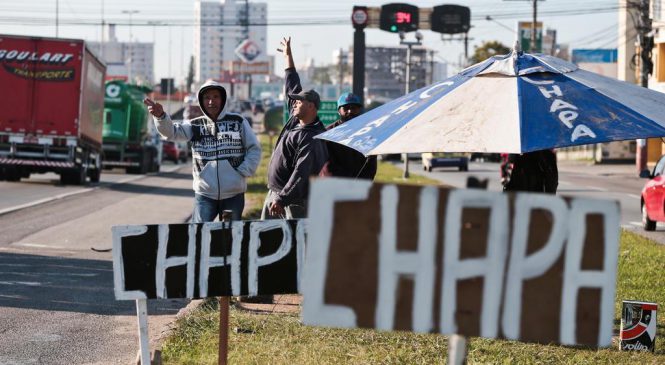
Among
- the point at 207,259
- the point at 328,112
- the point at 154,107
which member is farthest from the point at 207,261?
the point at 328,112

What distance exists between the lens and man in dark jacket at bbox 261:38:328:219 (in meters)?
9.81

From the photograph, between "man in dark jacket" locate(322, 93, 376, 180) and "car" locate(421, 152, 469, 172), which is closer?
"man in dark jacket" locate(322, 93, 376, 180)

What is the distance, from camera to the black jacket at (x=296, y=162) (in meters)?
9.80

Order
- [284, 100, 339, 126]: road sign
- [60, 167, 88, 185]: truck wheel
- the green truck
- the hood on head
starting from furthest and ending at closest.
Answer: the green truck, [284, 100, 339, 126]: road sign, [60, 167, 88, 185]: truck wheel, the hood on head

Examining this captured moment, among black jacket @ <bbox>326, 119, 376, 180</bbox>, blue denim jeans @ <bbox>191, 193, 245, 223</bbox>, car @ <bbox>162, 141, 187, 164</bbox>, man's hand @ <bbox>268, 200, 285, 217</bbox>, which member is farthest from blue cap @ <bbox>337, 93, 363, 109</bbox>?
car @ <bbox>162, 141, 187, 164</bbox>

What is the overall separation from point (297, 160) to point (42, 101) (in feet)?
76.1

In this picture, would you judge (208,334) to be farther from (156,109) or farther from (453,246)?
(453,246)

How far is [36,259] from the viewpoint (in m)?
14.5

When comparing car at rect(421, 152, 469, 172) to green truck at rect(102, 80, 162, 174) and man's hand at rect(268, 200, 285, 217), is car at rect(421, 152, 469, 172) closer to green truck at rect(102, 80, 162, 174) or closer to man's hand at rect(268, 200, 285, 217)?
green truck at rect(102, 80, 162, 174)

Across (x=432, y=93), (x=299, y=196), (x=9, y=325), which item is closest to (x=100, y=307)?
(x=9, y=325)

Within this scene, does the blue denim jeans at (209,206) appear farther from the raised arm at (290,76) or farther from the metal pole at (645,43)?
the metal pole at (645,43)

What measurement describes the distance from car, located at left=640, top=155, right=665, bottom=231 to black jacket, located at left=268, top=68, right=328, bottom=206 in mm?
12077

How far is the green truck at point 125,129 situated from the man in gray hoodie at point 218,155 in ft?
110

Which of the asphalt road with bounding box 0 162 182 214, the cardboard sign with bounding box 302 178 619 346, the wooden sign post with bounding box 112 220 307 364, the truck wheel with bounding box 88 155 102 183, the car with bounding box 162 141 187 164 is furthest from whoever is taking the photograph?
the car with bounding box 162 141 187 164
